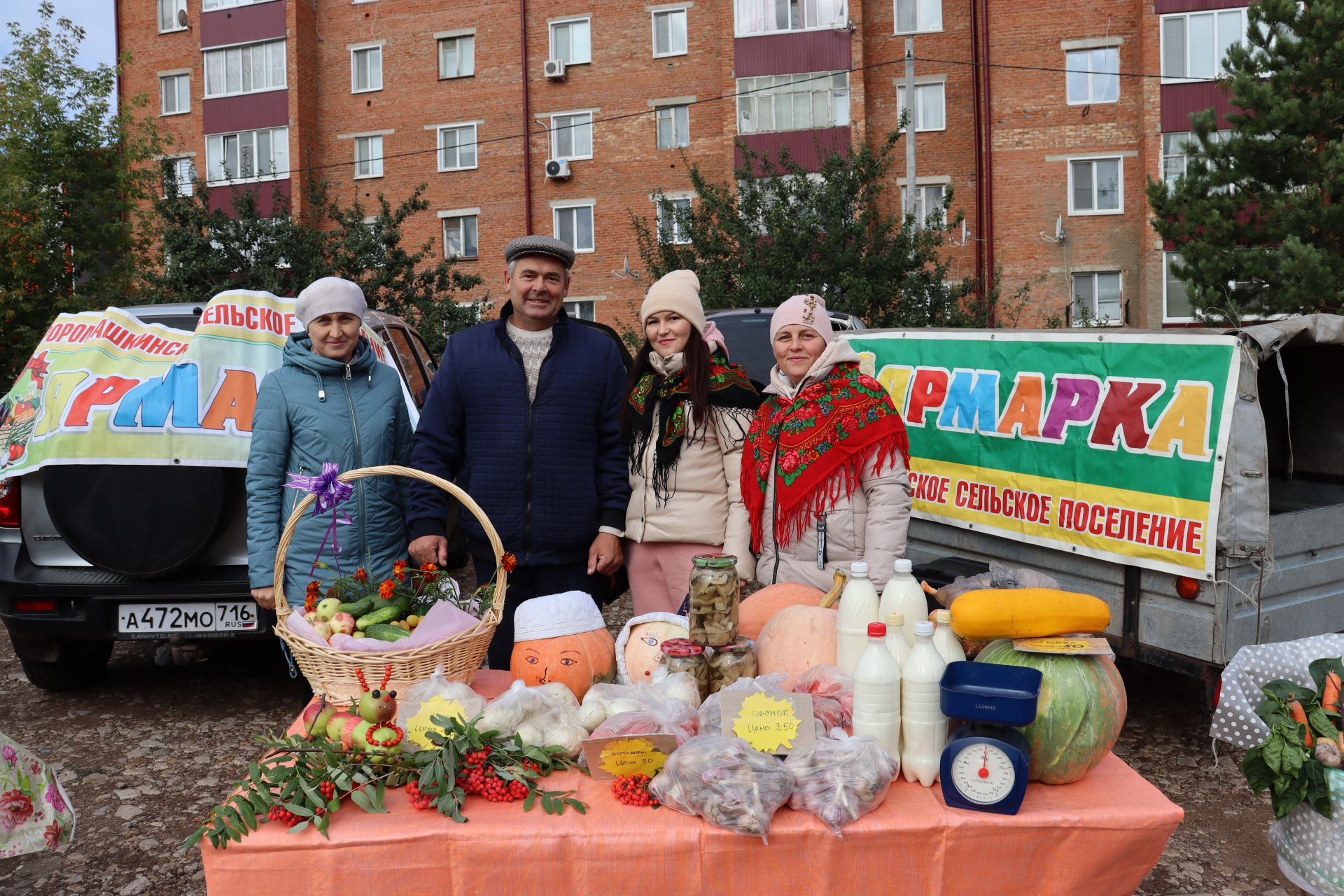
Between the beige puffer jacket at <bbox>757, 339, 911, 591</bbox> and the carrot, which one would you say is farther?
the beige puffer jacket at <bbox>757, 339, 911, 591</bbox>

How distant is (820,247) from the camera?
15.6m

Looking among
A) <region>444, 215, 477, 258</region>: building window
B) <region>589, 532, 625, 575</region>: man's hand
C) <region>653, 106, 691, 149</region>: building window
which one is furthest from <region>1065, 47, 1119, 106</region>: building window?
<region>589, 532, 625, 575</region>: man's hand

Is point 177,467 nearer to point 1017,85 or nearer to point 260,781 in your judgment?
point 260,781

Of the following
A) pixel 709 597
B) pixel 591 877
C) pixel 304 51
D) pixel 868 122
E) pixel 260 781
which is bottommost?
pixel 591 877

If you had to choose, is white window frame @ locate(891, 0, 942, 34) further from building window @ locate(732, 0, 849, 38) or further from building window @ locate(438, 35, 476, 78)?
building window @ locate(438, 35, 476, 78)

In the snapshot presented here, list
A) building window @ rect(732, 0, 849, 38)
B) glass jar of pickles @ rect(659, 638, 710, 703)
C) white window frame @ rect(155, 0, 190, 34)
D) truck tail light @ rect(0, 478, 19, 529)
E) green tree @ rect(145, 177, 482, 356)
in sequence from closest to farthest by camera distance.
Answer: glass jar of pickles @ rect(659, 638, 710, 703) → truck tail light @ rect(0, 478, 19, 529) → green tree @ rect(145, 177, 482, 356) → building window @ rect(732, 0, 849, 38) → white window frame @ rect(155, 0, 190, 34)

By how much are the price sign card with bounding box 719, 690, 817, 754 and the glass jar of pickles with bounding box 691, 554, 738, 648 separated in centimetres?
38

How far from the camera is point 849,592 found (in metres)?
2.48

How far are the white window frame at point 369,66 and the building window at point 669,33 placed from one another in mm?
9091

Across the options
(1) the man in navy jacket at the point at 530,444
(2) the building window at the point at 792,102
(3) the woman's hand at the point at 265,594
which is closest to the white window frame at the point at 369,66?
(2) the building window at the point at 792,102

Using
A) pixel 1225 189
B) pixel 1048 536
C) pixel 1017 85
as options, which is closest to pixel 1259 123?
pixel 1225 189

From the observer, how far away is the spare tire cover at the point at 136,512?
4.49 metres

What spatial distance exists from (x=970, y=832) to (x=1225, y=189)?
2029 cm

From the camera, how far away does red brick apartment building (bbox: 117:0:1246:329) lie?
26.1 m
